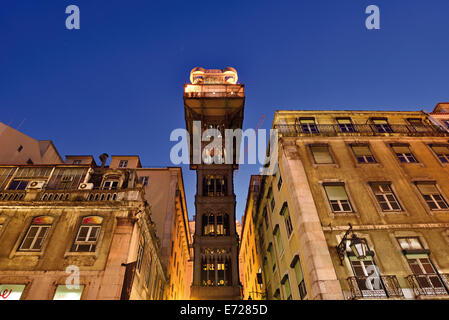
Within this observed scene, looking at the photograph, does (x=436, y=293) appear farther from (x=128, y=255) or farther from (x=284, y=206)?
(x=128, y=255)

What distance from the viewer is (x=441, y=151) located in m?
22.7

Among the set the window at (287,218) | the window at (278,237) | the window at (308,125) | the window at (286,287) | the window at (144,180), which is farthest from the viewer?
the window at (144,180)

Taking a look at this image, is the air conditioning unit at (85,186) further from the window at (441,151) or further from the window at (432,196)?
the window at (441,151)

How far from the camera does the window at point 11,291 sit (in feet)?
47.7

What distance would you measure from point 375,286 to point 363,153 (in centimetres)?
1136

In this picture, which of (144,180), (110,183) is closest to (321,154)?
(110,183)

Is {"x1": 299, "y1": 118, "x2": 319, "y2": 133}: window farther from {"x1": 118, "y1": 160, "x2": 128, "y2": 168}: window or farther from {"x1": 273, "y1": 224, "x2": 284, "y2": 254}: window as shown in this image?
{"x1": 118, "y1": 160, "x2": 128, "y2": 168}: window

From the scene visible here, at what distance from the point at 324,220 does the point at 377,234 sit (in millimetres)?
3189

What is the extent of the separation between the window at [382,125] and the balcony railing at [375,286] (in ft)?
49.3

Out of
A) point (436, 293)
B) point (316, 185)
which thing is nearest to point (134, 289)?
point (316, 185)

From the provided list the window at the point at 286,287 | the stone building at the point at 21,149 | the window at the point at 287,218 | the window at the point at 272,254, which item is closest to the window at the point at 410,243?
the window at the point at 287,218

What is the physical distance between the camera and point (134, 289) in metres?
16.8

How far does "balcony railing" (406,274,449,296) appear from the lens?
14.0 metres
